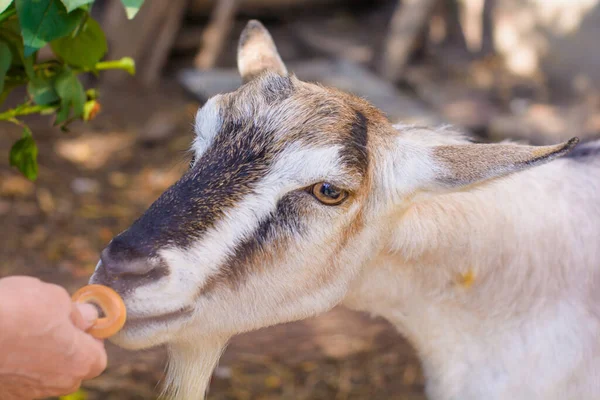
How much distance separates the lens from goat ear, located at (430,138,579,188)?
2338 millimetres

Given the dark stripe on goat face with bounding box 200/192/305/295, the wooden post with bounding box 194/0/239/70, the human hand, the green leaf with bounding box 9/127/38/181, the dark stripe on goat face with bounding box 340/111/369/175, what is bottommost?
the human hand

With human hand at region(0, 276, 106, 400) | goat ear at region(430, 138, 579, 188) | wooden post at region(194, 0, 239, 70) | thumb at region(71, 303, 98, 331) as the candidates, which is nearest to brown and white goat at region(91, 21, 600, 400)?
goat ear at region(430, 138, 579, 188)

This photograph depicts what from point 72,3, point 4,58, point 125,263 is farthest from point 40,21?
point 125,263

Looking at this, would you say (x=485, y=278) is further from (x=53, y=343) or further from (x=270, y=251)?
(x=53, y=343)

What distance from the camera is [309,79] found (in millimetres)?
7164

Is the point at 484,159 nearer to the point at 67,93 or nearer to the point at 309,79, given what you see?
the point at 67,93

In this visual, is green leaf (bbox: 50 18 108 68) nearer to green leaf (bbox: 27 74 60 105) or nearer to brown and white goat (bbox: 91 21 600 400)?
green leaf (bbox: 27 74 60 105)

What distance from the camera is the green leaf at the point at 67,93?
2.56 m

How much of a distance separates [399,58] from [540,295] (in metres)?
4.94

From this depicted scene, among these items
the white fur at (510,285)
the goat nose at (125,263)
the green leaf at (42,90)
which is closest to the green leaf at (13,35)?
the green leaf at (42,90)

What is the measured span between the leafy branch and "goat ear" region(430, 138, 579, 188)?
3.70ft

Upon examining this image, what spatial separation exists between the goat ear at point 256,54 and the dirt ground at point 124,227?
492 mm

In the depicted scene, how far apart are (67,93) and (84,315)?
85cm

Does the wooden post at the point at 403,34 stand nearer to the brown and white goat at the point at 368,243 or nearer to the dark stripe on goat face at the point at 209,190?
the brown and white goat at the point at 368,243
